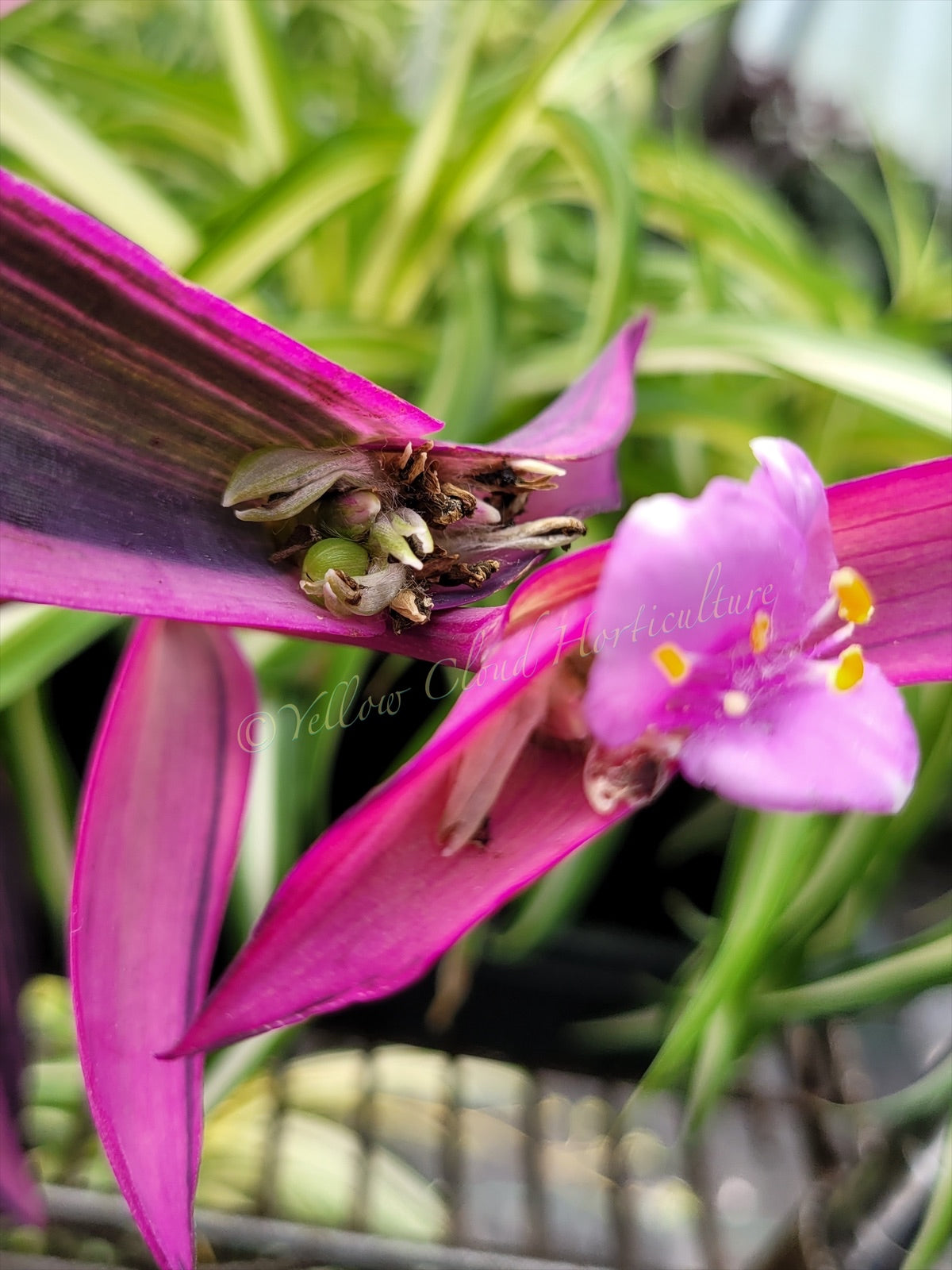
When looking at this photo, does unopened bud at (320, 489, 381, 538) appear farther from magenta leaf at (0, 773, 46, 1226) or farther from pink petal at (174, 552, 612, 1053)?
magenta leaf at (0, 773, 46, 1226)

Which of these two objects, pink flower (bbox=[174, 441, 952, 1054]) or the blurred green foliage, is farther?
the blurred green foliage

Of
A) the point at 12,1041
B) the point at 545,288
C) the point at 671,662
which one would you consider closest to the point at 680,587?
the point at 671,662

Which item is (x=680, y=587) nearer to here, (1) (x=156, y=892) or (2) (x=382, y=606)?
(2) (x=382, y=606)

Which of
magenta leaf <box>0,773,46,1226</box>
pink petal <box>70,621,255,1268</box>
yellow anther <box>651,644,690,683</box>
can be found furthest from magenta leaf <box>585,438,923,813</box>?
magenta leaf <box>0,773,46,1226</box>

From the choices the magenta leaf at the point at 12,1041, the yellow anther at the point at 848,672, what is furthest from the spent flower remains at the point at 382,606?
the magenta leaf at the point at 12,1041

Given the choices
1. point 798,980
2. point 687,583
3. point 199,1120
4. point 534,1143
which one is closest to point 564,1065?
point 534,1143

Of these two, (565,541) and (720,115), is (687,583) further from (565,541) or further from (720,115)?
(720,115)

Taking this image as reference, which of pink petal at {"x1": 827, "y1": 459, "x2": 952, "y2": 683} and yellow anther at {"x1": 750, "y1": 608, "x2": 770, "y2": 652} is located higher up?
pink petal at {"x1": 827, "y1": 459, "x2": 952, "y2": 683}
